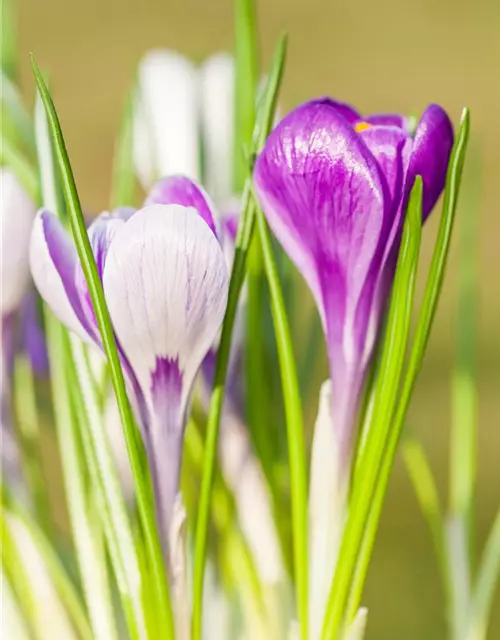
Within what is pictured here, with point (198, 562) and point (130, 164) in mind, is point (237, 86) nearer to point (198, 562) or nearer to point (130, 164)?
point (130, 164)

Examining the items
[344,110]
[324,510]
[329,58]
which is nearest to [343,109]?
[344,110]

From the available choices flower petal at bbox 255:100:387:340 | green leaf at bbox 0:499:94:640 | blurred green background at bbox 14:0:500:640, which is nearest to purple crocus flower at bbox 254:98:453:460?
flower petal at bbox 255:100:387:340

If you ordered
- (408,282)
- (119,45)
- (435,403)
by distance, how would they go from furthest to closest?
1. (119,45)
2. (435,403)
3. (408,282)

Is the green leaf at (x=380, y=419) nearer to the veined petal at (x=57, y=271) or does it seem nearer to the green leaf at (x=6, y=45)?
the veined petal at (x=57, y=271)

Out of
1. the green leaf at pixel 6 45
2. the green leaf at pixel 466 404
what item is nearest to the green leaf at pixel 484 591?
the green leaf at pixel 466 404

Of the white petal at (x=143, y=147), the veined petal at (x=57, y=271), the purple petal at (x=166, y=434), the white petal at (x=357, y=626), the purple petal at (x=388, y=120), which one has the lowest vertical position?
the white petal at (x=357, y=626)

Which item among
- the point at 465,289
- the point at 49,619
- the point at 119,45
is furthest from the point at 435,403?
the point at 119,45
